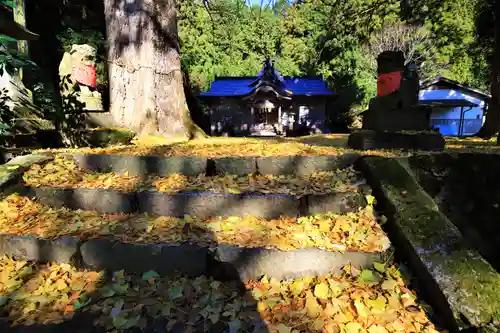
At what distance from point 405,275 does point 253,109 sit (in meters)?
18.3

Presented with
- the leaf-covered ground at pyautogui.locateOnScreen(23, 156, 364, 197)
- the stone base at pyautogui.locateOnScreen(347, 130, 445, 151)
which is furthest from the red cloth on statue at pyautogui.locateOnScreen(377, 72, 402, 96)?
the leaf-covered ground at pyautogui.locateOnScreen(23, 156, 364, 197)

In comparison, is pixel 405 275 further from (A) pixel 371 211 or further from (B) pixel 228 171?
(B) pixel 228 171

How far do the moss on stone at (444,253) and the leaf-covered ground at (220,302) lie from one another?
191mm

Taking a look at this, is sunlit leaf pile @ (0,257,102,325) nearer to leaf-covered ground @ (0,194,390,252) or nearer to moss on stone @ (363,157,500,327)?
leaf-covered ground @ (0,194,390,252)

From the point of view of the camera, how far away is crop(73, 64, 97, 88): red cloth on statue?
524 centimetres

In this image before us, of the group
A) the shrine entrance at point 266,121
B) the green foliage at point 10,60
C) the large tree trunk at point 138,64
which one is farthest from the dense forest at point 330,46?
the green foliage at point 10,60

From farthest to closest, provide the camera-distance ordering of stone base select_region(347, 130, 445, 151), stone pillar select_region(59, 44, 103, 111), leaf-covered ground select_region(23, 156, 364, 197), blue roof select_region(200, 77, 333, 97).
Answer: blue roof select_region(200, 77, 333, 97)
stone pillar select_region(59, 44, 103, 111)
stone base select_region(347, 130, 445, 151)
leaf-covered ground select_region(23, 156, 364, 197)

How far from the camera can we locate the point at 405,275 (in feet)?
6.33

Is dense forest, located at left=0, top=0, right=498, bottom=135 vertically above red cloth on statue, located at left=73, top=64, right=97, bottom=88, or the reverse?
dense forest, located at left=0, top=0, right=498, bottom=135

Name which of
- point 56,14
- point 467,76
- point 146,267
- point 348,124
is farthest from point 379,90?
point 467,76

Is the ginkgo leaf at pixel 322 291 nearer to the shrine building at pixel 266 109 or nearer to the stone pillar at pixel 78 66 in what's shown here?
the stone pillar at pixel 78 66

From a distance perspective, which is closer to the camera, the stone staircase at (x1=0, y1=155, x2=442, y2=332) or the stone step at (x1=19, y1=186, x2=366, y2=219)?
the stone staircase at (x1=0, y1=155, x2=442, y2=332)

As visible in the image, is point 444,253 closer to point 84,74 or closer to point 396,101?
point 396,101

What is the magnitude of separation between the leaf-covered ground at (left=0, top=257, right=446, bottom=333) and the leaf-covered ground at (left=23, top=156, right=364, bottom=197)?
2.67 feet
